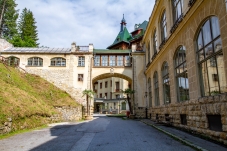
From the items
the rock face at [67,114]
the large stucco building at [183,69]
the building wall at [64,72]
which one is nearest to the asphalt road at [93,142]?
the large stucco building at [183,69]

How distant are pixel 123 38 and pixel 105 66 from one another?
2069cm

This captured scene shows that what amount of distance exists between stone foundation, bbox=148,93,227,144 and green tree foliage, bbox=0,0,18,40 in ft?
130

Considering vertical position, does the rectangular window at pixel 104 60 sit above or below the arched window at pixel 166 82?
above

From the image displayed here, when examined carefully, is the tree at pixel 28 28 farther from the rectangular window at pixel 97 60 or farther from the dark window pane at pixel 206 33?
the dark window pane at pixel 206 33

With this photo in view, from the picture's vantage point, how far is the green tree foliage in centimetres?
3563

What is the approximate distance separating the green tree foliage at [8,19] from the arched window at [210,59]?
133ft

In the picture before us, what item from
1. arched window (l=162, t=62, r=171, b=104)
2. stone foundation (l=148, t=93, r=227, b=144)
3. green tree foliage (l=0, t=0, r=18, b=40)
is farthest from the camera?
green tree foliage (l=0, t=0, r=18, b=40)

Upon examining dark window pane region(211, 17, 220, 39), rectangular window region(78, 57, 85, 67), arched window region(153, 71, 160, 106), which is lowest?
arched window region(153, 71, 160, 106)

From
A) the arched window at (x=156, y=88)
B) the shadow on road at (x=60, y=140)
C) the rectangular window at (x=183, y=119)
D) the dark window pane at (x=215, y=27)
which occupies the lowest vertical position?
the shadow on road at (x=60, y=140)

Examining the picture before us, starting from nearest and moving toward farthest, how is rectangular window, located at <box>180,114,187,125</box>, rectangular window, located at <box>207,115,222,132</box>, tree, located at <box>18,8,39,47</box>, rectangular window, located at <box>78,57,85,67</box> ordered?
rectangular window, located at <box>207,115,222,132</box>
rectangular window, located at <box>180,114,187,125</box>
rectangular window, located at <box>78,57,85,67</box>
tree, located at <box>18,8,39,47</box>

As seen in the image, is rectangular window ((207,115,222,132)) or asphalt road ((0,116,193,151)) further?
rectangular window ((207,115,222,132))

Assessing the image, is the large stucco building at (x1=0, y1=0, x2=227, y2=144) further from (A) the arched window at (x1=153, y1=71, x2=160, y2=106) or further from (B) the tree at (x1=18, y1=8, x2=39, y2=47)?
(B) the tree at (x1=18, y1=8, x2=39, y2=47)

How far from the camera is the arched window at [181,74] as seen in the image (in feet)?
31.3

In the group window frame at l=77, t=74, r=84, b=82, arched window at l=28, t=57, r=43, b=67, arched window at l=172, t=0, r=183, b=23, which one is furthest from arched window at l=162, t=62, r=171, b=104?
arched window at l=28, t=57, r=43, b=67
